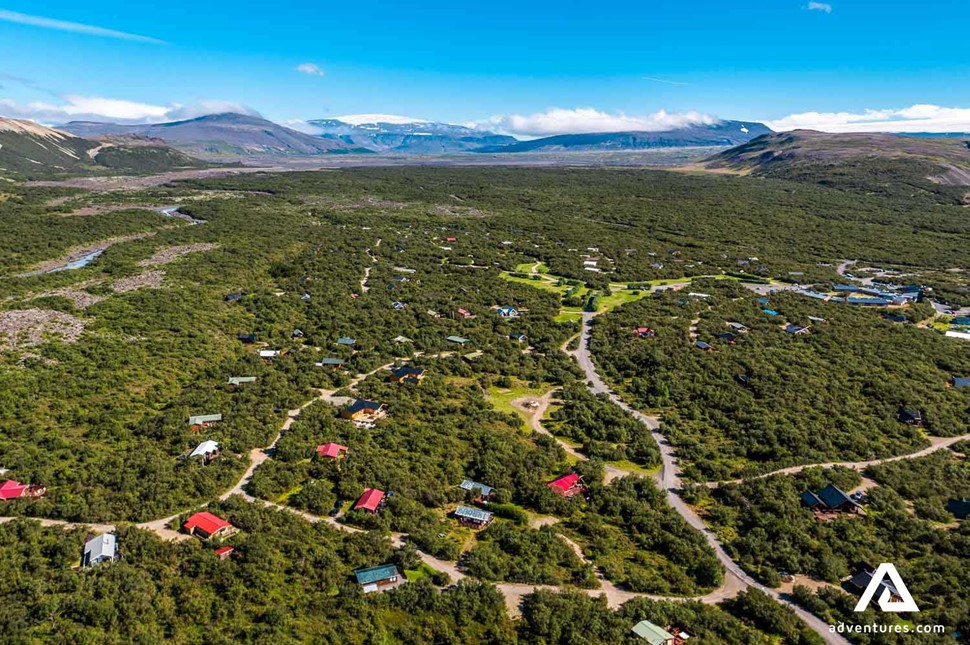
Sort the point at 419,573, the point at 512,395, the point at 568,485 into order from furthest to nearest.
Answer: the point at 512,395
the point at 568,485
the point at 419,573

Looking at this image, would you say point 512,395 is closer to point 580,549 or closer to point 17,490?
point 580,549

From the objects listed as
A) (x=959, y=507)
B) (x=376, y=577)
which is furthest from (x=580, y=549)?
(x=959, y=507)

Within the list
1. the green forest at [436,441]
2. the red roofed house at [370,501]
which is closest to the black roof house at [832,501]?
the green forest at [436,441]

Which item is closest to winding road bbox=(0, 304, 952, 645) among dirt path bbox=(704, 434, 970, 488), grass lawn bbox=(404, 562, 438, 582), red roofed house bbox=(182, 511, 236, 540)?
dirt path bbox=(704, 434, 970, 488)

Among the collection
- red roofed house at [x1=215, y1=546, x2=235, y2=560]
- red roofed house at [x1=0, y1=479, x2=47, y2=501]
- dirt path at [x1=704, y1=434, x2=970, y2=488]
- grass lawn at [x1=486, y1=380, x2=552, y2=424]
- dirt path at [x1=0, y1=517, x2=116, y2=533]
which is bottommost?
dirt path at [x1=704, y1=434, x2=970, y2=488]

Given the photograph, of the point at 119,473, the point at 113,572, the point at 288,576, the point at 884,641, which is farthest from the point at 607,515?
the point at 119,473

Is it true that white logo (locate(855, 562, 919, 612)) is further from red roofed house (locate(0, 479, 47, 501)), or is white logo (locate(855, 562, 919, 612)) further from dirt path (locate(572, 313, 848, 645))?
red roofed house (locate(0, 479, 47, 501))

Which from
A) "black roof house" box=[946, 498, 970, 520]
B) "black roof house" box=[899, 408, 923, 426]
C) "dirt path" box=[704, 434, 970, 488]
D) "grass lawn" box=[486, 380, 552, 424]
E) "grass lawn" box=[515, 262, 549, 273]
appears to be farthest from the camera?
"grass lawn" box=[515, 262, 549, 273]
